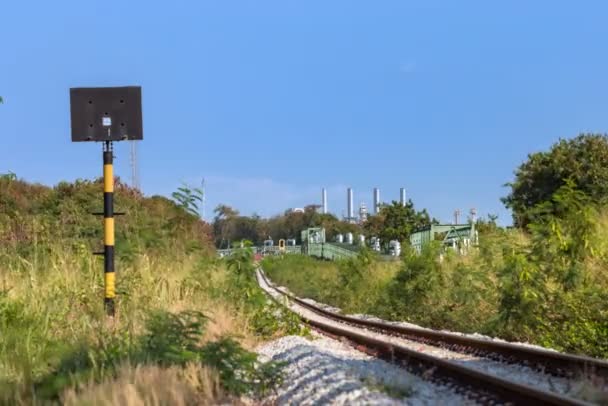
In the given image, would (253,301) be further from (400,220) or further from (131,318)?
(400,220)

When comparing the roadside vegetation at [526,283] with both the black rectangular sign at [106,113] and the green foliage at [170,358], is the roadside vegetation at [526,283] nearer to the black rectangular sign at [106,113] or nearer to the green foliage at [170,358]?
the green foliage at [170,358]

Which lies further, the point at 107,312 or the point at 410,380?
the point at 107,312

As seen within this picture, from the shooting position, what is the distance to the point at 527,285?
1299cm

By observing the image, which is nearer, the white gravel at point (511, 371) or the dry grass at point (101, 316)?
the dry grass at point (101, 316)

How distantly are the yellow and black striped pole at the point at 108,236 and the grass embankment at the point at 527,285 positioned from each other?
6.29m

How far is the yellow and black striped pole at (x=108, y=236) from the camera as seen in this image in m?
10.0

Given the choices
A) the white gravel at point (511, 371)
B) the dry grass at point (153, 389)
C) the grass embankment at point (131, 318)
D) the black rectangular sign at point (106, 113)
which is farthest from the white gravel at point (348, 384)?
the black rectangular sign at point (106, 113)

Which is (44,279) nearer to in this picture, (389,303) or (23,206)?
(389,303)

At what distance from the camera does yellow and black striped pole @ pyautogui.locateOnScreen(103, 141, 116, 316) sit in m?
10.0

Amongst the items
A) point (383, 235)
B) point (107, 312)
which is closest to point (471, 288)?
point (107, 312)

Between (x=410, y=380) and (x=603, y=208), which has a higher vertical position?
(x=603, y=208)

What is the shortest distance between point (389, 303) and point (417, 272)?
126cm

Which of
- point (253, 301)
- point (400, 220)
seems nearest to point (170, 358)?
point (253, 301)

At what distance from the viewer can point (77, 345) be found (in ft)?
24.1
